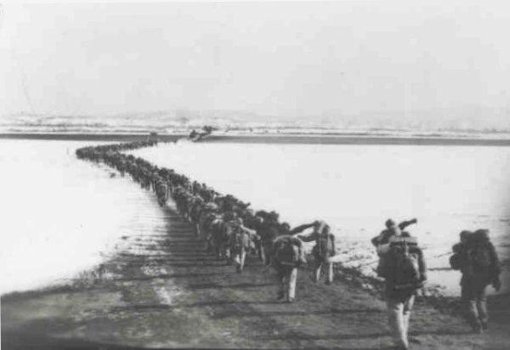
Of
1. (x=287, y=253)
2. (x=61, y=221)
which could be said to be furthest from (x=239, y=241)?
(x=61, y=221)

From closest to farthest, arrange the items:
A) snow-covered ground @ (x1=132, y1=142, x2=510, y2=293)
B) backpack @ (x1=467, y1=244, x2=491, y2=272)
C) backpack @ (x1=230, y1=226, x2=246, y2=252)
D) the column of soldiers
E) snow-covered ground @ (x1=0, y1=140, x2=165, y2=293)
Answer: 1. backpack @ (x1=467, y1=244, x2=491, y2=272)
2. the column of soldiers
3. snow-covered ground @ (x1=0, y1=140, x2=165, y2=293)
4. backpack @ (x1=230, y1=226, x2=246, y2=252)
5. snow-covered ground @ (x1=132, y1=142, x2=510, y2=293)

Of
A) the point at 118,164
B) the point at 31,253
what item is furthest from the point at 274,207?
the point at 118,164

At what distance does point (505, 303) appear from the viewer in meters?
9.14

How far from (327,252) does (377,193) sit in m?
11.2

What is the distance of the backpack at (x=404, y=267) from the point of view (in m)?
7.23

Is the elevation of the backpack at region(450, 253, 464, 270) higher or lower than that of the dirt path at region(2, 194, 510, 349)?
higher

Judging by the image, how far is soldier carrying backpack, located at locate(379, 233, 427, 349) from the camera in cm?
724

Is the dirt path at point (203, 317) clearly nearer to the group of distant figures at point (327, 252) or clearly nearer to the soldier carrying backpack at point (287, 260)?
the soldier carrying backpack at point (287, 260)

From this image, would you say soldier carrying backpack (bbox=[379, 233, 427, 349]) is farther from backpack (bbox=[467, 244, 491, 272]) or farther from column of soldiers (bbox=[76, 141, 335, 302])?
column of soldiers (bbox=[76, 141, 335, 302])

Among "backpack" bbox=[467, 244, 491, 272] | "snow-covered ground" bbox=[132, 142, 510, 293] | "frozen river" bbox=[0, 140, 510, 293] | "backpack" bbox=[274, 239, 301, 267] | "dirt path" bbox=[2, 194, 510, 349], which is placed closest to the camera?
"dirt path" bbox=[2, 194, 510, 349]

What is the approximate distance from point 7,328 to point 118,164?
2433 centimetres

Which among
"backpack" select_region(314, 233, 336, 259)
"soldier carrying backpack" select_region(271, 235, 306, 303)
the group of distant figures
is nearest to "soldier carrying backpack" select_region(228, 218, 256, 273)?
the group of distant figures

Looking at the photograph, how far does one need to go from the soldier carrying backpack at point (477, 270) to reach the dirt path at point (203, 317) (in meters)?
0.25

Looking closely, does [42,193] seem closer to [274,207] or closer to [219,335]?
[274,207]
